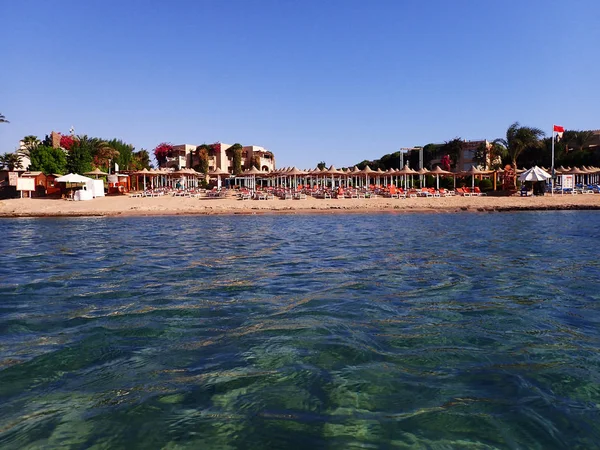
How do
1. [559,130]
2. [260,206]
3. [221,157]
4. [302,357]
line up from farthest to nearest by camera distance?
[221,157] < [559,130] < [260,206] < [302,357]

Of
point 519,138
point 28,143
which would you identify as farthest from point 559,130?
point 28,143

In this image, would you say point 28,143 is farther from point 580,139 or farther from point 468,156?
point 580,139

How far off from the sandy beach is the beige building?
32.7m

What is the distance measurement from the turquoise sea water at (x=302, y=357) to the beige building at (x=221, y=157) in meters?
57.8

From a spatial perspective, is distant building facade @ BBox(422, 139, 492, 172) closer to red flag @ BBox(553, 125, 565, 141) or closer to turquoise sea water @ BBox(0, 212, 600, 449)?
red flag @ BBox(553, 125, 565, 141)

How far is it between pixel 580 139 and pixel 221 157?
4798 centimetres

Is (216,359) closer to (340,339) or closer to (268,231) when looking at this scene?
(340,339)

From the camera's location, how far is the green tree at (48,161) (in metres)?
39.7

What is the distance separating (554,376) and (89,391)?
3.41 meters

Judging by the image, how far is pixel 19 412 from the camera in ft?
9.04

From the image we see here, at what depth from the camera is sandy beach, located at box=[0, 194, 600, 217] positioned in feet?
86.2

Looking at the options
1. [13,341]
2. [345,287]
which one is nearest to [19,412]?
[13,341]

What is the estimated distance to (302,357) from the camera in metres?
3.71

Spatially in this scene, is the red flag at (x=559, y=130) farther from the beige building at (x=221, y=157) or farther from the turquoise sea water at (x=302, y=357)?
the beige building at (x=221, y=157)
